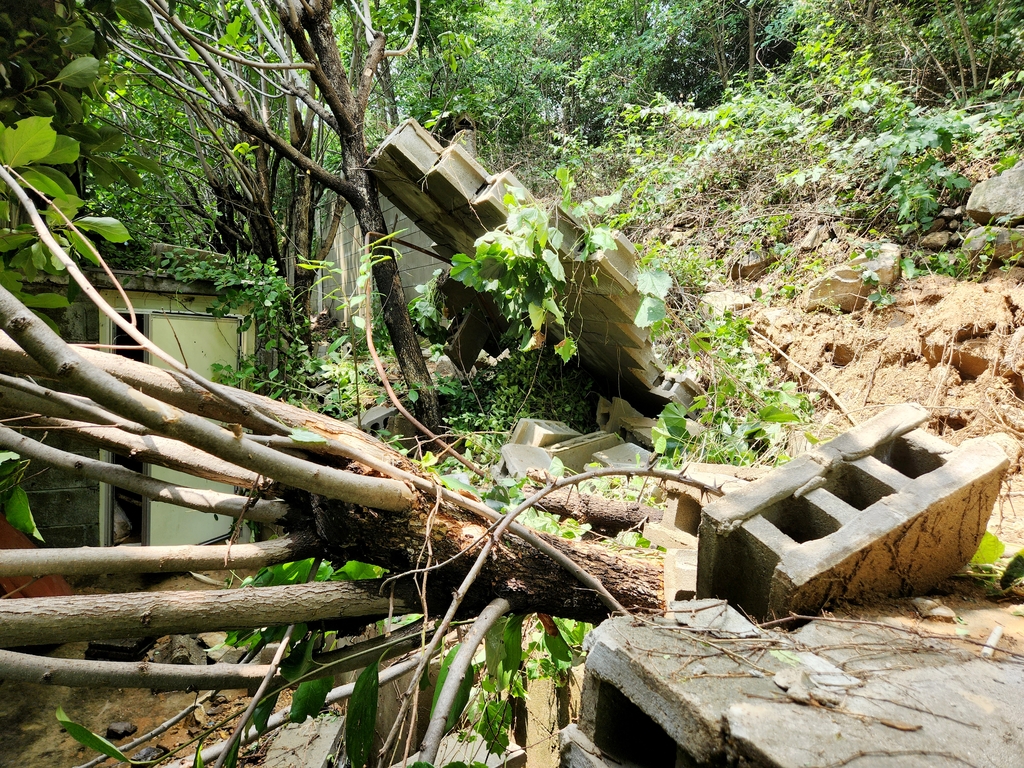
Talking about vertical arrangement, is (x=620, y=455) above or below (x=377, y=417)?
below

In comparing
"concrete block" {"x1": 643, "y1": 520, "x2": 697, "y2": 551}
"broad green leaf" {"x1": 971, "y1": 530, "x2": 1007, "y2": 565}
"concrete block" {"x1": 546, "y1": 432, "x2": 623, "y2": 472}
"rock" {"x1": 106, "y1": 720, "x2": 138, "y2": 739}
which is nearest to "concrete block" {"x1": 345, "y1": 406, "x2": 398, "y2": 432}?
"concrete block" {"x1": 546, "y1": 432, "x2": 623, "y2": 472}

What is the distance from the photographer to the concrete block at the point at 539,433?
4.32 m

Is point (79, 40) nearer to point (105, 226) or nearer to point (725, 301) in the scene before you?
point (105, 226)

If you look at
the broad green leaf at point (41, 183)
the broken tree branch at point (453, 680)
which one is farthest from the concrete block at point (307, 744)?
the broad green leaf at point (41, 183)

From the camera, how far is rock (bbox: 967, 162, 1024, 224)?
378cm

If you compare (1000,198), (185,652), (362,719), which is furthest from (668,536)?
(185,652)

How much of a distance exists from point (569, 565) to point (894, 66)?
24.2 ft

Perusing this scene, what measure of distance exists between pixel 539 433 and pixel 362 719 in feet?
10.4

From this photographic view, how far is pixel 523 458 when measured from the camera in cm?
393

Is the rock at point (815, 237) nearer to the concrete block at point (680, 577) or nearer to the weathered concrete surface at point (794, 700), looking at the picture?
the concrete block at point (680, 577)

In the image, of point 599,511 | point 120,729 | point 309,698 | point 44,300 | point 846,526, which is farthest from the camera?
point 120,729

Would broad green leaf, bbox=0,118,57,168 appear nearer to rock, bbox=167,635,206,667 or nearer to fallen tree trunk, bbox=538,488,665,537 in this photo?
fallen tree trunk, bbox=538,488,665,537

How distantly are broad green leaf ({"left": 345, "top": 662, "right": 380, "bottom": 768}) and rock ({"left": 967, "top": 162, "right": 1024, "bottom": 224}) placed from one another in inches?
193

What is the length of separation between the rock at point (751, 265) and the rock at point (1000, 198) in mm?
1514
